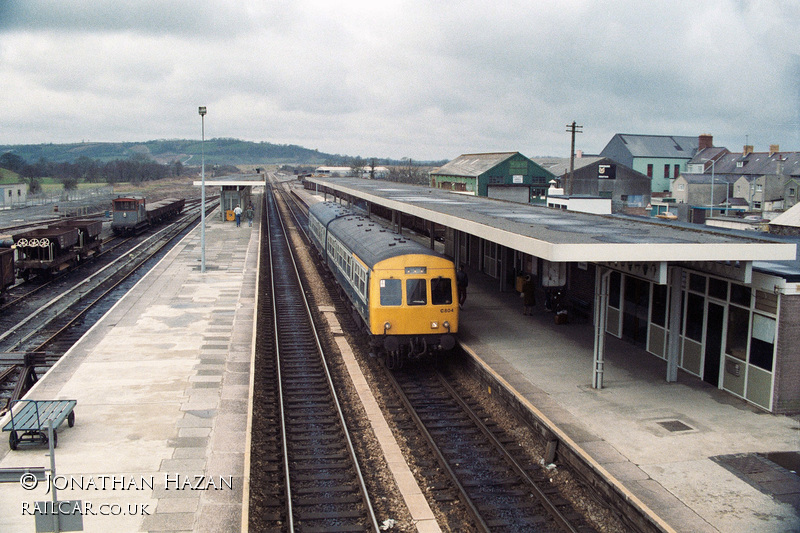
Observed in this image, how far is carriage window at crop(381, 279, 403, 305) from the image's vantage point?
1566 centimetres

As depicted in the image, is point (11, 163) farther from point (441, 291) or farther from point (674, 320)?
point (674, 320)

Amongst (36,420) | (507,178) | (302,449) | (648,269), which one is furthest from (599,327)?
(507,178)

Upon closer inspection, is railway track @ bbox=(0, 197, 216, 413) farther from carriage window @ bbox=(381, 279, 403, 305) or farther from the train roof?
the train roof

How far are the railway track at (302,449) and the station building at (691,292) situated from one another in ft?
16.7

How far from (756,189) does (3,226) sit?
65.5 metres

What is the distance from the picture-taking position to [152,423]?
12.2 m

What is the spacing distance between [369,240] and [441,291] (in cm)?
397

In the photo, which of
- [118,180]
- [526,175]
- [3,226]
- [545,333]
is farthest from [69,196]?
[545,333]

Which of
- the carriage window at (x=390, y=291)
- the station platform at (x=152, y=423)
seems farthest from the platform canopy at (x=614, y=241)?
the station platform at (x=152, y=423)

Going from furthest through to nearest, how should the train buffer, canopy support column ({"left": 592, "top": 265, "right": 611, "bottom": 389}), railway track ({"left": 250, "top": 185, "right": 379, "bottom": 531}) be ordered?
canopy support column ({"left": 592, "top": 265, "right": 611, "bottom": 389})
the train buffer
railway track ({"left": 250, "top": 185, "right": 379, "bottom": 531})

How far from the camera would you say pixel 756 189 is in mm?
65000

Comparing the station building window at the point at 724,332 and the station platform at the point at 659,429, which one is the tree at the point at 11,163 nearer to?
the station platform at the point at 659,429

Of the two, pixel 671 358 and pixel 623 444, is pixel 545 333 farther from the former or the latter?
pixel 623 444

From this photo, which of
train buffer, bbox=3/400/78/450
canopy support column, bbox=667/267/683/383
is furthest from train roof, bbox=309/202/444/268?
train buffer, bbox=3/400/78/450
